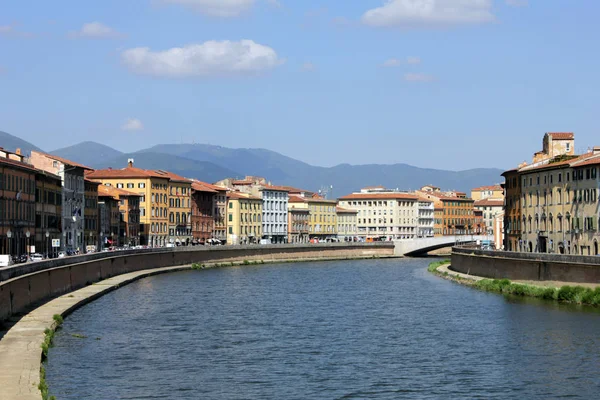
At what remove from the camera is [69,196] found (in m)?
131

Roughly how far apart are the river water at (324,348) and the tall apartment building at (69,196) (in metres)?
48.4

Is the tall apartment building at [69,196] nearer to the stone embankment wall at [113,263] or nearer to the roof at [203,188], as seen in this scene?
the stone embankment wall at [113,263]

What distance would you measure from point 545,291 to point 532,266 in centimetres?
886

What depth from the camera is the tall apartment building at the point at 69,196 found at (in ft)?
421

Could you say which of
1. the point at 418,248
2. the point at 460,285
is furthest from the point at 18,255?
the point at 418,248

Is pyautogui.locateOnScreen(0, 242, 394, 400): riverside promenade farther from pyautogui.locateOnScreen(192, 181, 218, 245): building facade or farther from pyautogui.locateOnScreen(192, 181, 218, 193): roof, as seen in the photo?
pyautogui.locateOnScreen(192, 181, 218, 193): roof

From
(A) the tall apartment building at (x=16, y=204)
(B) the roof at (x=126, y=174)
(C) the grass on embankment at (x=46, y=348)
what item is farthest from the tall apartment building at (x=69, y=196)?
(C) the grass on embankment at (x=46, y=348)

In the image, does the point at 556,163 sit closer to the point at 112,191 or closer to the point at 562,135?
the point at 562,135

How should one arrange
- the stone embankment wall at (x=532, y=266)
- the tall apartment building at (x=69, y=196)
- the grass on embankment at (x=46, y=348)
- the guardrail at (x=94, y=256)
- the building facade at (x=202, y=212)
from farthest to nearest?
the building facade at (x=202, y=212)
the tall apartment building at (x=69, y=196)
the stone embankment wall at (x=532, y=266)
the guardrail at (x=94, y=256)
the grass on embankment at (x=46, y=348)

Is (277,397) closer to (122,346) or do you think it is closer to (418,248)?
(122,346)

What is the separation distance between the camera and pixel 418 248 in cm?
18125

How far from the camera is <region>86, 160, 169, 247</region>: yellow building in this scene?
169500 millimetres

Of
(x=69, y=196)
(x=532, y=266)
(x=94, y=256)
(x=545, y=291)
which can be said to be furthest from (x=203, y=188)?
(x=545, y=291)

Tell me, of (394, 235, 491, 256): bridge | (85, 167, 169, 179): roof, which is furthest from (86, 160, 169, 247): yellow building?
(394, 235, 491, 256): bridge
